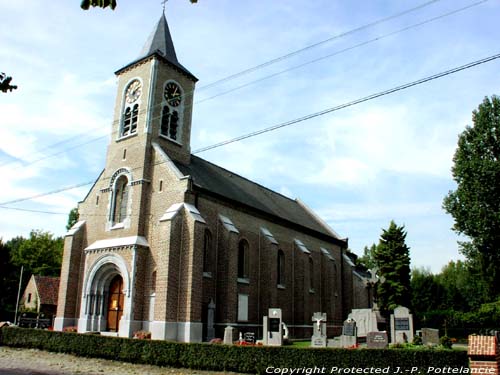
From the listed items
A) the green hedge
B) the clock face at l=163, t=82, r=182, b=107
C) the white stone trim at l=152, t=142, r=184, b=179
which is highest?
the clock face at l=163, t=82, r=182, b=107

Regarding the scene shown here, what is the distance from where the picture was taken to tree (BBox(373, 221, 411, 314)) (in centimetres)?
4378

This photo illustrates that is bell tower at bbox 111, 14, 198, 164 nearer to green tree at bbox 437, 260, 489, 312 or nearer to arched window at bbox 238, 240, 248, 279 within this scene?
arched window at bbox 238, 240, 248, 279

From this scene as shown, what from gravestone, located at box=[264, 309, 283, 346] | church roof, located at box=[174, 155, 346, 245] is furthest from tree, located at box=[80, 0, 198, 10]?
church roof, located at box=[174, 155, 346, 245]

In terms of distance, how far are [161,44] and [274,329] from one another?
65.2 feet

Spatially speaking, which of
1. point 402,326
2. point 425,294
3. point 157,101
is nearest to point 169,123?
point 157,101

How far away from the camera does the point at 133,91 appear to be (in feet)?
93.4

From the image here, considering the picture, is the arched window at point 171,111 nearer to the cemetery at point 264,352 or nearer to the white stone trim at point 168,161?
the white stone trim at point 168,161

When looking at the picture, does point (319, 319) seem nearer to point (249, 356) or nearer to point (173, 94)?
point (249, 356)

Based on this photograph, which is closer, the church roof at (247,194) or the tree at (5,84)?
the tree at (5,84)

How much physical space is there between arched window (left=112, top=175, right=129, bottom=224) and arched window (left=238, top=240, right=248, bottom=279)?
24.4 ft

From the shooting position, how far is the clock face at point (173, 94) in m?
28.2

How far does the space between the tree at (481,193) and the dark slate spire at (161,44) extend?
2554 cm

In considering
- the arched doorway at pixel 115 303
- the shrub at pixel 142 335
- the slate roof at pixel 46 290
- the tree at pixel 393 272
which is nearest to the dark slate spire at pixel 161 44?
the arched doorway at pixel 115 303

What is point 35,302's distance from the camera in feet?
144
